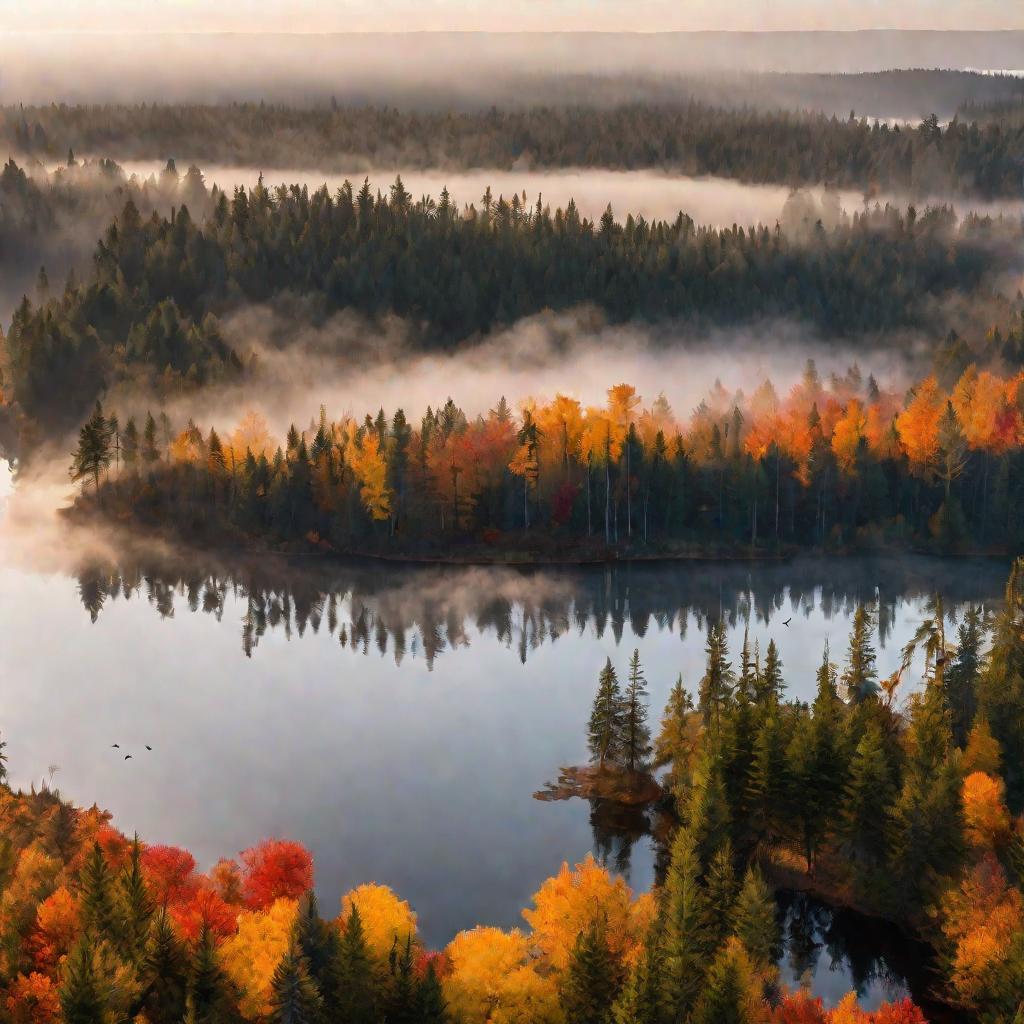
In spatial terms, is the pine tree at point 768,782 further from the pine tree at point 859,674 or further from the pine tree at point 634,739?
the pine tree at point 634,739

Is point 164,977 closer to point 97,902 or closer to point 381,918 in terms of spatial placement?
point 97,902

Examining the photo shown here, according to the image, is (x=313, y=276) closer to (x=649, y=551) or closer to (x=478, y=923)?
(x=649, y=551)

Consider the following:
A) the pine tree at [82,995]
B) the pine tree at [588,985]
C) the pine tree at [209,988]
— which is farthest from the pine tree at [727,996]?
the pine tree at [82,995]

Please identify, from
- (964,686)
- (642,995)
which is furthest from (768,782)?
(642,995)

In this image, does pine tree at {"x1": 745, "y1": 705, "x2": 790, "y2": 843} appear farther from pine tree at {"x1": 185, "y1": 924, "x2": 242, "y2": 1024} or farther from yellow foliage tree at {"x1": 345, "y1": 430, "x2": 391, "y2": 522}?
yellow foliage tree at {"x1": 345, "y1": 430, "x2": 391, "y2": 522}

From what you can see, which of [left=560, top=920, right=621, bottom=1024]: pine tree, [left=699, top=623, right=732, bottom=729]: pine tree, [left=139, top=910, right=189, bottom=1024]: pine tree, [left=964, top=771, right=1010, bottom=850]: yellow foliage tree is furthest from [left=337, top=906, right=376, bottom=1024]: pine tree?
[left=699, top=623, right=732, bottom=729]: pine tree

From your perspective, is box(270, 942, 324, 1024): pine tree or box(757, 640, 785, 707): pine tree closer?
box(270, 942, 324, 1024): pine tree

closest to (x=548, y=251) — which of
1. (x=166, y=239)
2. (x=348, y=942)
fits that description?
(x=166, y=239)

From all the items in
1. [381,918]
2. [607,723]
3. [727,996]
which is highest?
[727,996]
